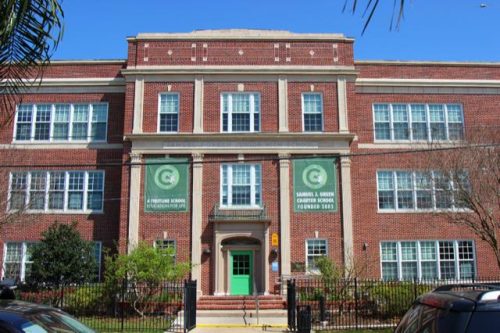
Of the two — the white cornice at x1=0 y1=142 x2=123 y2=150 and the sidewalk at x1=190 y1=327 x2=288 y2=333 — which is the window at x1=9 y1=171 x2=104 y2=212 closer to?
the white cornice at x1=0 y1=142 x2=123 y2=150

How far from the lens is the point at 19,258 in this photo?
96.4 feet

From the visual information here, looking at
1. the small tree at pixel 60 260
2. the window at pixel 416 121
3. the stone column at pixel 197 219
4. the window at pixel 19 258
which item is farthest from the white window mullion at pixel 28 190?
the window at pixel 416 121

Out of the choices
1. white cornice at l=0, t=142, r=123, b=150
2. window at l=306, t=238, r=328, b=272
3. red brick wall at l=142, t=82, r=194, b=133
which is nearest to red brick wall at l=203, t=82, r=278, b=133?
red brick wall at l=142, t=82, r=194, b=133

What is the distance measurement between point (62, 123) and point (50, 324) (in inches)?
1044

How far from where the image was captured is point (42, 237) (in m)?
29.0

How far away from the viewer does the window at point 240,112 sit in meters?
29.3

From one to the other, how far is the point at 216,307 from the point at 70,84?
14629 mm

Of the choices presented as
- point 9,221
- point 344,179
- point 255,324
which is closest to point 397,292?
point 255,324

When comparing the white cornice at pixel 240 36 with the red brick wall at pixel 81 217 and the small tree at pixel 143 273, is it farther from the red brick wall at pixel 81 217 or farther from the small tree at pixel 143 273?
the small tree at pixel 143 273

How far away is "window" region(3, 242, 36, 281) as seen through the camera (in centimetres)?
2902

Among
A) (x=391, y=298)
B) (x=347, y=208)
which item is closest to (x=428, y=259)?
(x=347, y=208)

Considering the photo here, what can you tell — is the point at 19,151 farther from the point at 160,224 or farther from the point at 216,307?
the point at 216,307

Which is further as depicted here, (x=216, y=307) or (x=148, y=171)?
(x=148, y=171)

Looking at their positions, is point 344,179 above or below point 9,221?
above
